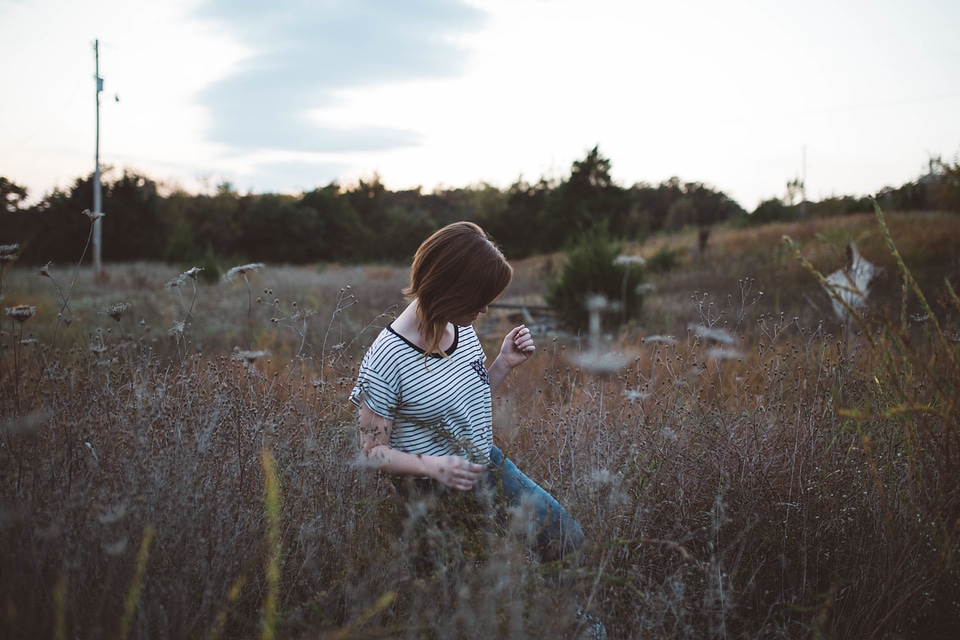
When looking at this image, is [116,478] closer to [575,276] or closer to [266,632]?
→ [266,632]

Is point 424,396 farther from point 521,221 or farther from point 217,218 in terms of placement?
point 217,218

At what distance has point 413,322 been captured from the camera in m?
2.14

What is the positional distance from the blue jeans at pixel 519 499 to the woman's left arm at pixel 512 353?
33cm

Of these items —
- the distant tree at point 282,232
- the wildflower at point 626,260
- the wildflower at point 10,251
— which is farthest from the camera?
the distant tree at point 282,232

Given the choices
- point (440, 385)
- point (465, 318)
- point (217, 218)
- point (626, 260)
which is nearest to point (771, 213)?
point (626, 260)

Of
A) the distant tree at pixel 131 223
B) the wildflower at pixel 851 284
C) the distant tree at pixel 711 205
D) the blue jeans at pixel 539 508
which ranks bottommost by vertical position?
the blue jeans at pixel 539 508

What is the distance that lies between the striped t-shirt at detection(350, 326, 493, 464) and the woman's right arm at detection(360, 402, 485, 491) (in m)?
0.04

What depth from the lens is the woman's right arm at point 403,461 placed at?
1840 millimetres

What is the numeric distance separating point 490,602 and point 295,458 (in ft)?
3.83

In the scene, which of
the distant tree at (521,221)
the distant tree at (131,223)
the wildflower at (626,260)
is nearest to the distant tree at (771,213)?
the distant tree at (521,221)

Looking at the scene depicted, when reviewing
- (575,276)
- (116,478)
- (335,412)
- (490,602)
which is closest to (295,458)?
(335,412)

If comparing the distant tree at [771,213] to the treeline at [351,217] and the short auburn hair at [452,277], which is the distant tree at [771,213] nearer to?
the treeline at [351,217]

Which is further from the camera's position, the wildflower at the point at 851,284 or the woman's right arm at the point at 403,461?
the woman's right arm at the point at 403,461

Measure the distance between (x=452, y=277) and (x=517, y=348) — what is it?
1.64ft
